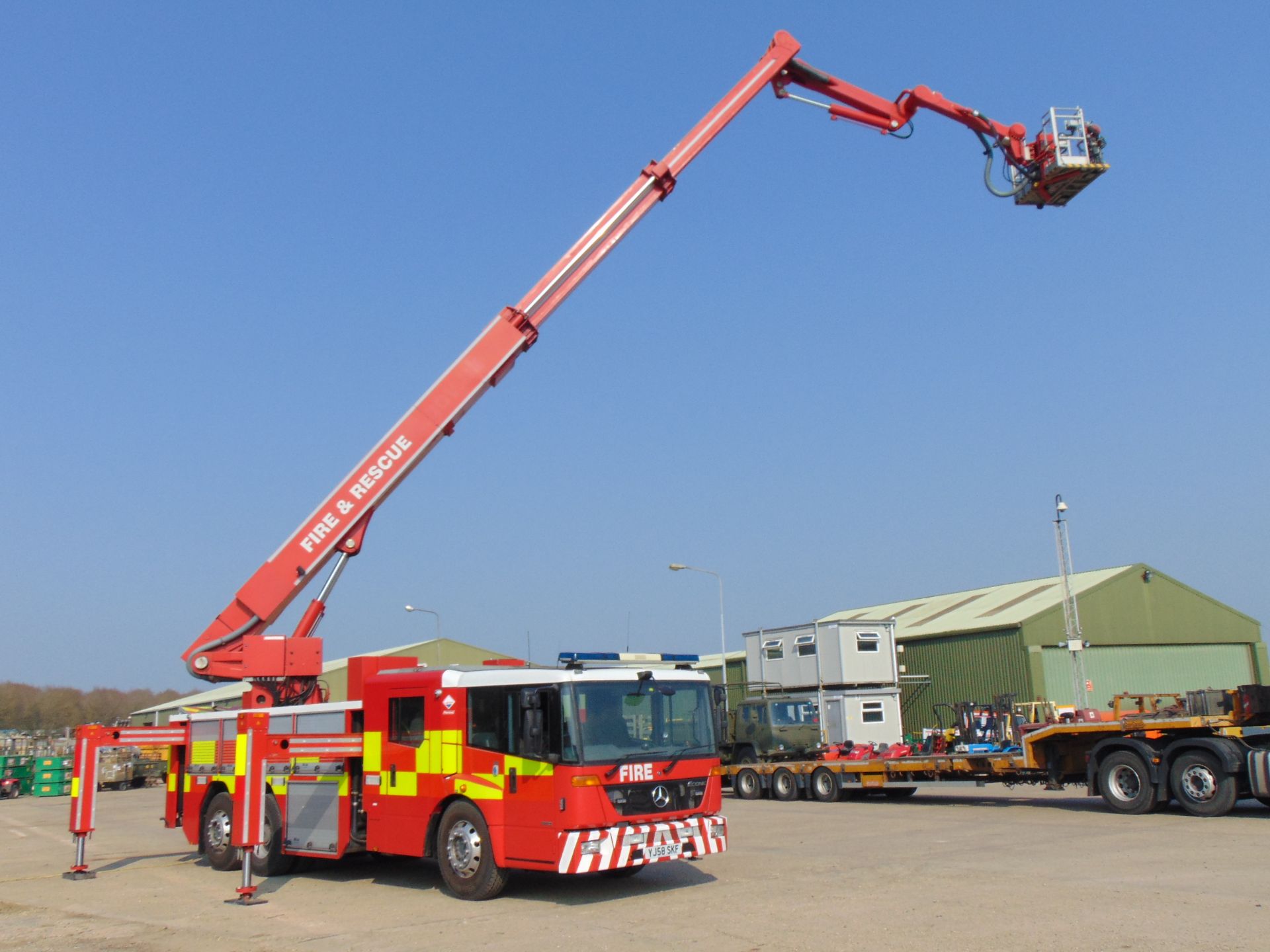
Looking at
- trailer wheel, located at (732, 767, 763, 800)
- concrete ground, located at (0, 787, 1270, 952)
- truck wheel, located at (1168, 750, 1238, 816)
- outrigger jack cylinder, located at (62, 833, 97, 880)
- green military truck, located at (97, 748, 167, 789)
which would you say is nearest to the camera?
concrete ground, located at (0, 787, 1270, 952)

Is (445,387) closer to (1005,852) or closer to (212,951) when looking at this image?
(212,951)

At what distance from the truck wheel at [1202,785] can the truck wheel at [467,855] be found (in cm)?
1143

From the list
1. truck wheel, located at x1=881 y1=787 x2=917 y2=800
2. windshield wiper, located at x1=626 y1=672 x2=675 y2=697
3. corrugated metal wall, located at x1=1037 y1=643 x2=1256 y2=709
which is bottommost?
truck wheel, located at x1=881 y1=787 x2=917 y2=800

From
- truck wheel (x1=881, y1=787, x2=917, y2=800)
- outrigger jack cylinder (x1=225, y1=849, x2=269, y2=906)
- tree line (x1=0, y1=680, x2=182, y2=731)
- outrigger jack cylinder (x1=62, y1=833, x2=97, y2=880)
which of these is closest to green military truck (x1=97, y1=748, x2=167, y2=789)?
truck wheel (x1=881, y1=787, x2=917, y2=800)

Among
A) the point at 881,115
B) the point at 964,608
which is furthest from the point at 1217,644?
the point at 881,115

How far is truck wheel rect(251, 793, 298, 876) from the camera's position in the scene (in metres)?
13.6

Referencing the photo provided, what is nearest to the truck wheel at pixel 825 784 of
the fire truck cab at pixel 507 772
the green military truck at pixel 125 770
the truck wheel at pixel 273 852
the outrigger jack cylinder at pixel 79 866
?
the fire truck cab at pixel 507 772

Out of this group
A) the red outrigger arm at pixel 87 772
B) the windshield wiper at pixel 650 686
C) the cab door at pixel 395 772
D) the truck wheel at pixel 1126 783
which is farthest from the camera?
the truck wheel at pixel 1126 783

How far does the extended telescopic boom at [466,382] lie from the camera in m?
14.7

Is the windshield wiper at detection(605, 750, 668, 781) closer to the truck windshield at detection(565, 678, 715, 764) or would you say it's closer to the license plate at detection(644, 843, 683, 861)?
the truck windshield at detection(565, 678, 715, 764)

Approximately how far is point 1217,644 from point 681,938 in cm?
4277

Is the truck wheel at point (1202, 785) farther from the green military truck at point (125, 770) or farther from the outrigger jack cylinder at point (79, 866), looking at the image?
the green military truck at point (125, 770)

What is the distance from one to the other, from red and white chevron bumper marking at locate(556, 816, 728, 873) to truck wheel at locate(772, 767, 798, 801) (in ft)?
42.0

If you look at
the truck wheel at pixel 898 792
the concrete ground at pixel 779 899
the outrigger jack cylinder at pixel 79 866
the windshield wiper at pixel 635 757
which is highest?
the windshield wiper at pixel 635 757
